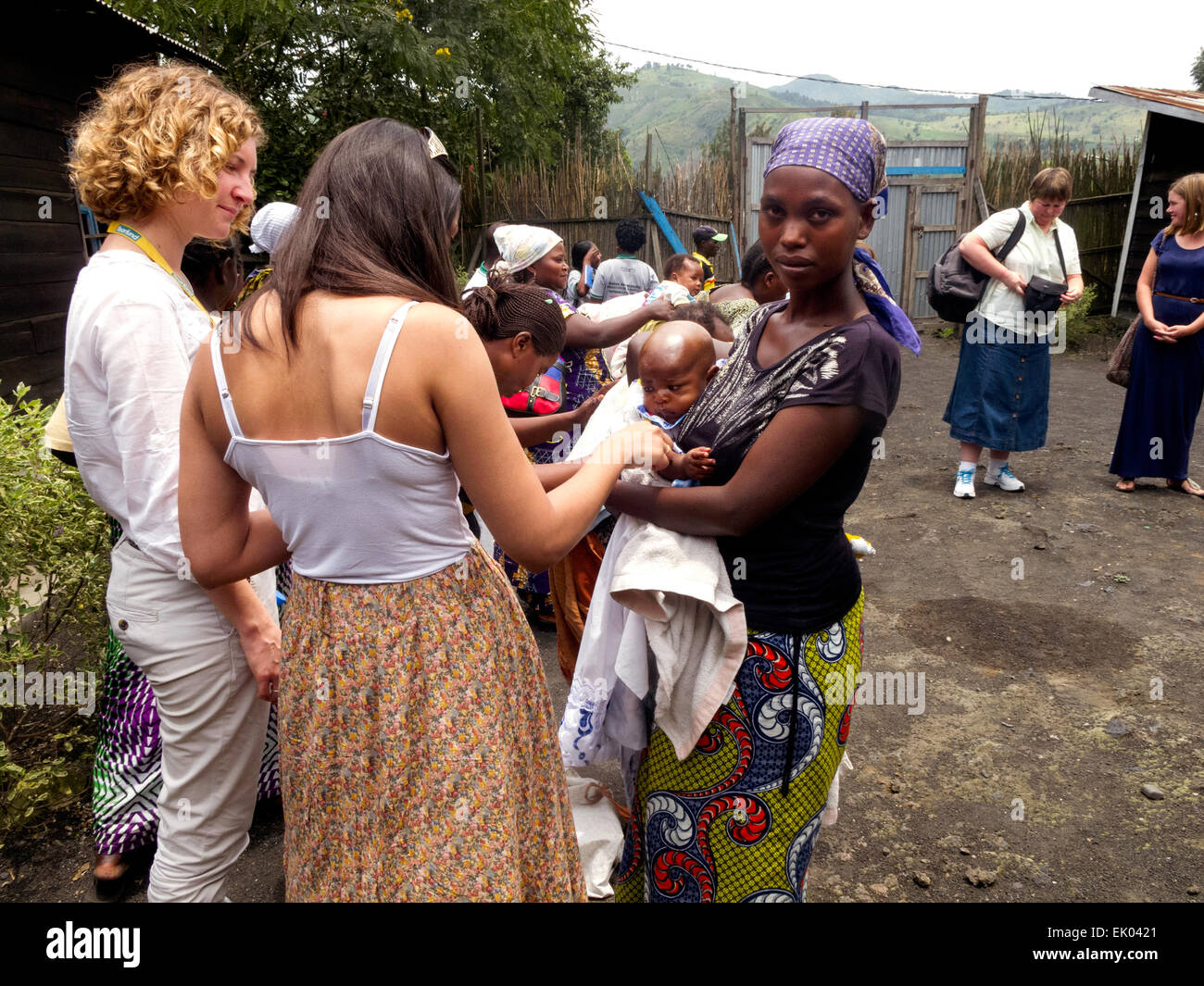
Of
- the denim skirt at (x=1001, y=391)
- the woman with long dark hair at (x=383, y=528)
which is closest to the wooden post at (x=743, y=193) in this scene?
the denim skirt at (x=1001, y=391)

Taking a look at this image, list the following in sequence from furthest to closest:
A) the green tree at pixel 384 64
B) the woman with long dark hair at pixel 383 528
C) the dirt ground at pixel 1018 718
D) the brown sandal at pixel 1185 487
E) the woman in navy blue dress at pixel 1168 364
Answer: the green tree at pixel 384 64 < the brown sandal at pixel 1185 487 < the woman in navy blue dress at pixel 1168 364 < the dirt ground at pixel 1018 718 < the woman with long dark hair at pixel 383 528

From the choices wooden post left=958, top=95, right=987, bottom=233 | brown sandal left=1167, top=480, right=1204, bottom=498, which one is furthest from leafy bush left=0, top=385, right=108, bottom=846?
wooden post left=958, top=95, right=987, bottom=233

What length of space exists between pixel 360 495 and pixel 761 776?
3.45 feet

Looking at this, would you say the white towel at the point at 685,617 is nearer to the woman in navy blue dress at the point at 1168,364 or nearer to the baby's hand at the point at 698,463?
the baby's hand at the point at 698,463

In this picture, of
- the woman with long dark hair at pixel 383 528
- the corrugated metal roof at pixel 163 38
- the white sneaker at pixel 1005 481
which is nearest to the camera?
the woman with long dark hair at pixel 383 528

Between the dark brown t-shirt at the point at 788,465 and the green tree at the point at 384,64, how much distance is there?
35.1ft

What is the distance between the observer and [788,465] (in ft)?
5.56

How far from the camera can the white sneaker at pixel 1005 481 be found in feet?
22.0

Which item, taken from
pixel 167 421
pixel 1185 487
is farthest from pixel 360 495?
pixel 1185 487

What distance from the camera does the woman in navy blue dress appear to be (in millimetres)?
6246

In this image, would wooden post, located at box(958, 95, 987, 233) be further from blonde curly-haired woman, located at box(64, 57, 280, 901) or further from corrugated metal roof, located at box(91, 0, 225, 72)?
blonde curly-haired woman, located at box(64, 57, 280, 901)

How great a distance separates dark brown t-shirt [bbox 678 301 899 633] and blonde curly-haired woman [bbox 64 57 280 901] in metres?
1.06

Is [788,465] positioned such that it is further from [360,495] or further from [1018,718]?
[1018,718]

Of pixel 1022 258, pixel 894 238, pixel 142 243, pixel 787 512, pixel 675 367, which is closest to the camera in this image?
pixel 787 512
